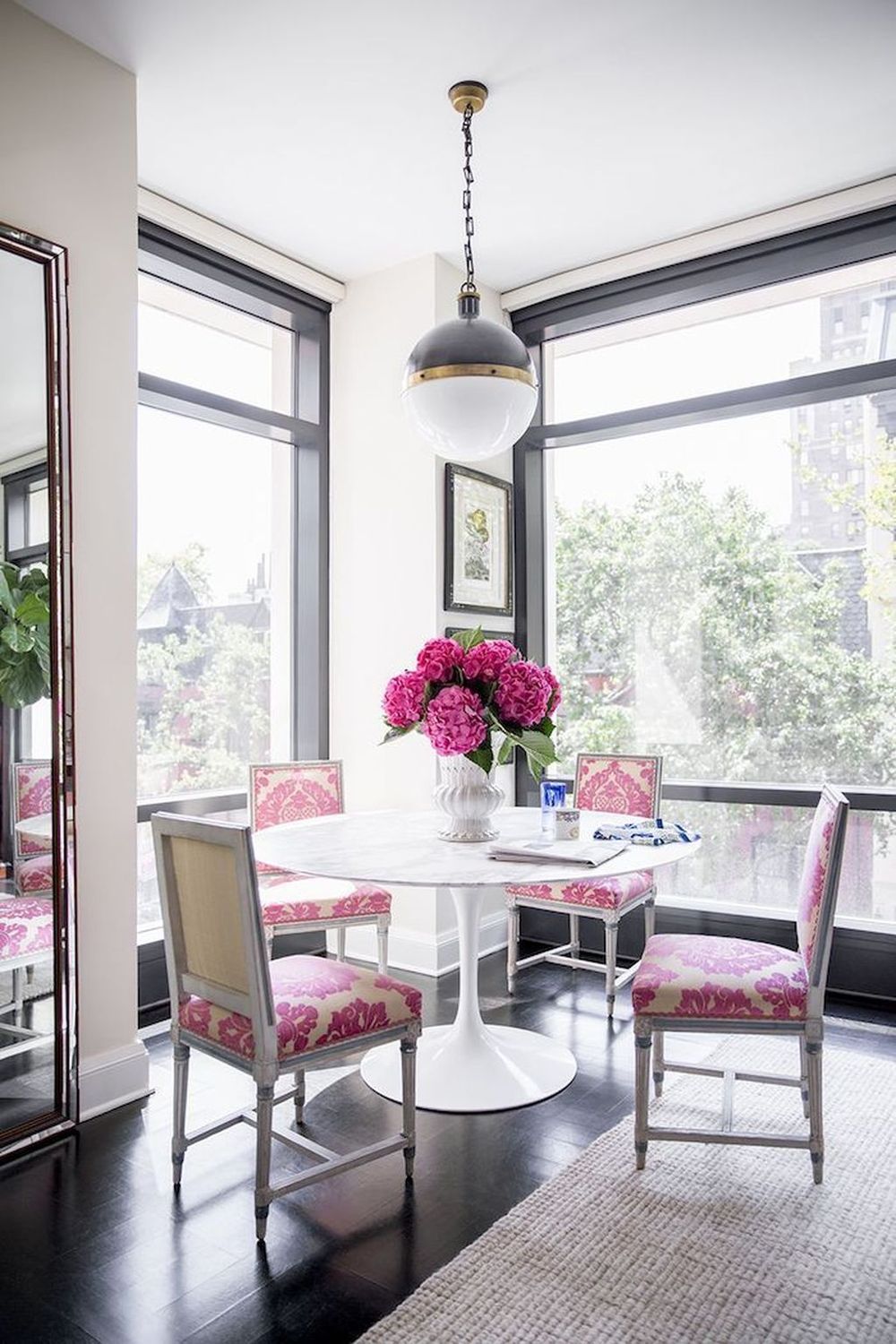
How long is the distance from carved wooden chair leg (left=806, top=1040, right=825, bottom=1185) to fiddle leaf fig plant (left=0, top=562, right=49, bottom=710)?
2.14 meters

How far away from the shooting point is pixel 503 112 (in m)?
3.03

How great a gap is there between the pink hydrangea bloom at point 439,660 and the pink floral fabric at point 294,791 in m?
1.18

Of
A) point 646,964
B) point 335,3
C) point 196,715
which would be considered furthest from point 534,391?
point 196,715

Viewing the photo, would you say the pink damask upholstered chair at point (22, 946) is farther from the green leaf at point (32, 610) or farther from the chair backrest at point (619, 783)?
the chair backrest at point (619, 783)

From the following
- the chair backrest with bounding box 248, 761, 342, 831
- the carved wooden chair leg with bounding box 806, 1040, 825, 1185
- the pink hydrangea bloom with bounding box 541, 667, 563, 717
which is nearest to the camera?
the carved wooden chair leg with bounding box 806, 1040, 825, 1185

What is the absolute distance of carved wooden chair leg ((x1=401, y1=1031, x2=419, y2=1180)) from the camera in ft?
7.63

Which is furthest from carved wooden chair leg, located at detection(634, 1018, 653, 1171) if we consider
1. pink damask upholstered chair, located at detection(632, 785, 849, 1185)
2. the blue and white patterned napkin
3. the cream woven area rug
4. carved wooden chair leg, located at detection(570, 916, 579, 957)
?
carved wooden chair leg, located at detection(570, 916, 579, 957)

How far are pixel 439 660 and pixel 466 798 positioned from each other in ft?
1.37

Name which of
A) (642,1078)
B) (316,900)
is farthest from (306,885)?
(642,1078)

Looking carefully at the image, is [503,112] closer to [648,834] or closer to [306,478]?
[306,478]

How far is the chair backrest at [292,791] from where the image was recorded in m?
3.61

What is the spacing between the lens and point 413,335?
13.4 feet

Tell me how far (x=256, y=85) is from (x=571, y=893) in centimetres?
282

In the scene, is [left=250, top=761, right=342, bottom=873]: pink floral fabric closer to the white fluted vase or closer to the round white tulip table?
the round white tulip table
